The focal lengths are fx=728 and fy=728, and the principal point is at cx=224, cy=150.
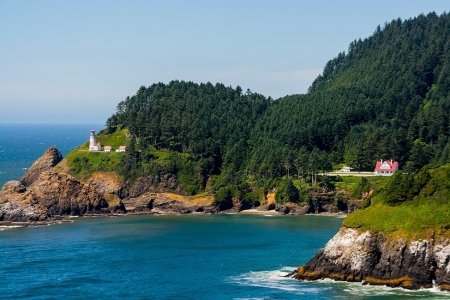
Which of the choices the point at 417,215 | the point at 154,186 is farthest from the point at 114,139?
the point at 417,215

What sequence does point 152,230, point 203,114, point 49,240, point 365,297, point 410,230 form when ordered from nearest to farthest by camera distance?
point 365,297, point 410,230, point 49,240, point 152,230, point 203,114

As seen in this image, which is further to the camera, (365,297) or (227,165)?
(227,165)

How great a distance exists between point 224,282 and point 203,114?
8454cm

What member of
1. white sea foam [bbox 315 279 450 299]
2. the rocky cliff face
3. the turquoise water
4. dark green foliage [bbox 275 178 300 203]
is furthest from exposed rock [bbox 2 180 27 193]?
white sea foam [bbox 315 279 450 299]

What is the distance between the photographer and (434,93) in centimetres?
15575

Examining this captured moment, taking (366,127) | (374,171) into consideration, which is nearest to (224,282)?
(374,171)

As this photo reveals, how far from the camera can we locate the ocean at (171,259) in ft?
214

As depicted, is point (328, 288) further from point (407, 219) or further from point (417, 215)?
point (417, 215)

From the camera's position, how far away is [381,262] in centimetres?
6531

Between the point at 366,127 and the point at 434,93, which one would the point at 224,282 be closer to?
the point at 366,127

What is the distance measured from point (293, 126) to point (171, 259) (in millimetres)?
64591

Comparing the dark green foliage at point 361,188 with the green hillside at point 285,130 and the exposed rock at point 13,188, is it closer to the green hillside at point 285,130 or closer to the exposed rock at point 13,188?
the green hillside at point 285,130

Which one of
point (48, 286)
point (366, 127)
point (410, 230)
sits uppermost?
point (366, 127)

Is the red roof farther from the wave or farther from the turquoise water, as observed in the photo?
the wave
